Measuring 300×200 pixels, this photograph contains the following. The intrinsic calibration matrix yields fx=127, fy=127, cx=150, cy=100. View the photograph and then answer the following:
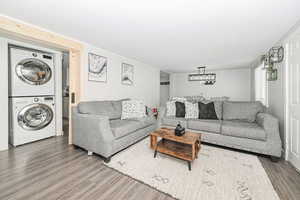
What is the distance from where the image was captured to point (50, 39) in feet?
7.02

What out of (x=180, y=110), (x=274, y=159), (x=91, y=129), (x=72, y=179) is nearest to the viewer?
(x=72, y=179)

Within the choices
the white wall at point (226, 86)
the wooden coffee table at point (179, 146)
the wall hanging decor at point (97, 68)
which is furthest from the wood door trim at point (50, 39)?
the white wall at point (226, 86)

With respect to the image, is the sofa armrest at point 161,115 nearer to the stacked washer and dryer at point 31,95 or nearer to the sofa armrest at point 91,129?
the sofa armrest at point 91,129

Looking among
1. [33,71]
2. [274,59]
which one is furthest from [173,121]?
[33,71]

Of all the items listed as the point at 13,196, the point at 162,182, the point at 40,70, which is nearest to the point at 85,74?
the point at 40,70

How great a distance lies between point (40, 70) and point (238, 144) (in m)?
4.29

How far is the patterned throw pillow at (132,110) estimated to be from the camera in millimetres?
2957

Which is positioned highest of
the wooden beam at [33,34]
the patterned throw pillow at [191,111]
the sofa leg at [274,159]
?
the wooden beam at [33,34]

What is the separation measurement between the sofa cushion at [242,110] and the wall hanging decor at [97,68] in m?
Result: 3.01

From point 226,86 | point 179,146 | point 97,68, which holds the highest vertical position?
point 97,68

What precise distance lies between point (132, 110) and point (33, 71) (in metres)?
2.26

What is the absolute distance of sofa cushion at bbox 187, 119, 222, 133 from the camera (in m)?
2.48

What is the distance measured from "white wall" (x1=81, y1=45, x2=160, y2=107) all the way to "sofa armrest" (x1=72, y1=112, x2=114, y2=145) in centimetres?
57

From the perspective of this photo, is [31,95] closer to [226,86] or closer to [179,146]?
[179,146]
